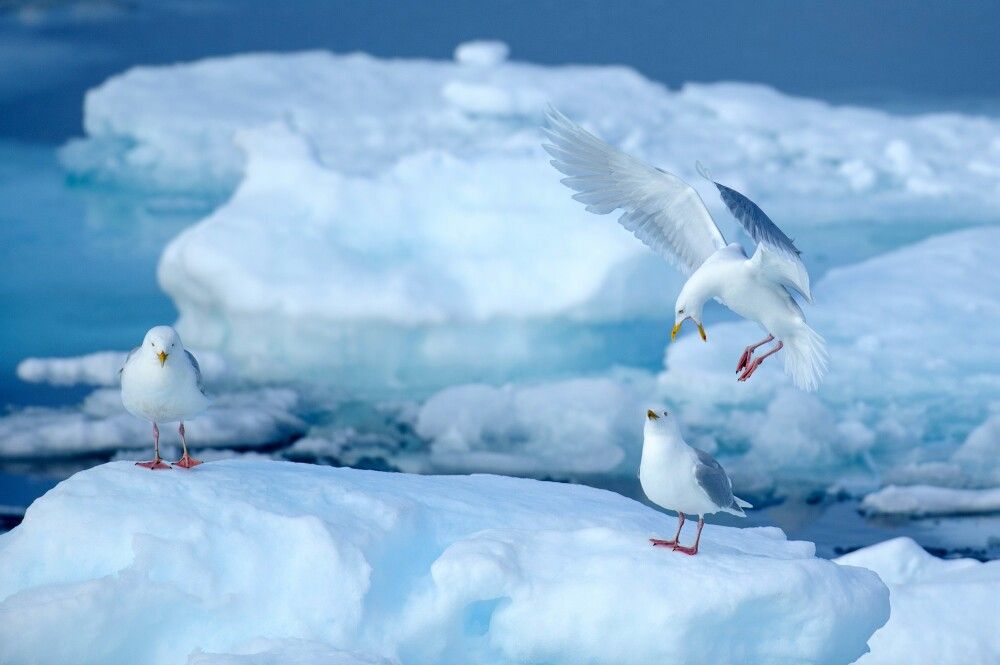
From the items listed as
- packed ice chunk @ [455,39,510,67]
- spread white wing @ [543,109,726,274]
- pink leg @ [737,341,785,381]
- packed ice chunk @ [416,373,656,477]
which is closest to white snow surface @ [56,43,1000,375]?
packed ice chunk @ [455,39,510,67]

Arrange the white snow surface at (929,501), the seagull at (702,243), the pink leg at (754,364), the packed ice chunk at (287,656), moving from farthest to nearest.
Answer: the white snow surface at (929,501)
the pink leg at (754,364)
the seagull at (702,243)
the packed ice chunk at (287,656)

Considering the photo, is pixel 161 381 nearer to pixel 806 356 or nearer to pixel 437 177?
pixel 806 356

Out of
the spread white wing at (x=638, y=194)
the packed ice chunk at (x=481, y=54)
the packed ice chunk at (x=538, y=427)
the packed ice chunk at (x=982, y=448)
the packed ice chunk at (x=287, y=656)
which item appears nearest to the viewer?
the packed ice chunk at (x=287, y=656)

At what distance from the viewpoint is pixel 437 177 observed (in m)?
8.46

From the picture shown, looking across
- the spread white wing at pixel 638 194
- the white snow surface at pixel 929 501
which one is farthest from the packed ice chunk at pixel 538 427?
the spread white wing at pixel 638 194

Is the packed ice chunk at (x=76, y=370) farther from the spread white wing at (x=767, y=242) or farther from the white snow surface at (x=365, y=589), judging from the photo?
the spread white wing at (x=767, y=242)

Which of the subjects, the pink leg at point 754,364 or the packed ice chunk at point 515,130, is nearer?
the pink leg at point 754,364

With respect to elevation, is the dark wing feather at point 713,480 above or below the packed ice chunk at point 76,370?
above

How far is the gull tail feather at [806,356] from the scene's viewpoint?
3.78m

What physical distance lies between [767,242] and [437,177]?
5.32m

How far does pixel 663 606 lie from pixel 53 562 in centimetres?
150

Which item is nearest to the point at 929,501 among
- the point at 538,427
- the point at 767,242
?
the point at 538,427

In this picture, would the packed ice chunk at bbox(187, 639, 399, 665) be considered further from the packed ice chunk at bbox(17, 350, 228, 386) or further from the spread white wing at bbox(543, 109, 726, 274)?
the packed ice chunk at bbox(17, 350, 228, 386)

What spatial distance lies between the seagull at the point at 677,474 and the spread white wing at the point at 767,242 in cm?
50
